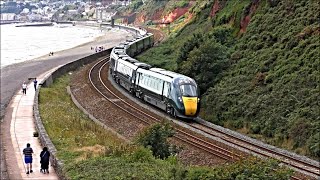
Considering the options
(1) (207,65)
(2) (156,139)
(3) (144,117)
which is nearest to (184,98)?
(3) (144,117)

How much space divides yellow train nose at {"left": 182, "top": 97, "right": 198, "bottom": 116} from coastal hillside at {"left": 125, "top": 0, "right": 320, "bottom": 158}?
10.5 feet

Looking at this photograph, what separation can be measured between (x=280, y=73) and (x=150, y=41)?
4872cm

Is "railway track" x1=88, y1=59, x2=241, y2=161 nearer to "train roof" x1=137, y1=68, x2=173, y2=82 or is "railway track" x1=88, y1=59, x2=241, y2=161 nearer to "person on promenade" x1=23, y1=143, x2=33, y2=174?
"train roof" x1=137, y1=68, x2=173, y2=82

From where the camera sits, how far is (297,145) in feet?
89.7

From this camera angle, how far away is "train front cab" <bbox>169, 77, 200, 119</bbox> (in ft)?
102

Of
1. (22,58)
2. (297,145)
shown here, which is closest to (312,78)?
(297,145)

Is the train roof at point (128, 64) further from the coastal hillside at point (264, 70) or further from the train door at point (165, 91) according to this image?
the train door at point (165, 91)

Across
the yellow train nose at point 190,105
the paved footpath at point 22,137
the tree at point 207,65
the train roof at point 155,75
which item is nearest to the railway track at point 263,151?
the yellow train nose at point 190,105

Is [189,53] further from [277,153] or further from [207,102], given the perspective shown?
[277,153]

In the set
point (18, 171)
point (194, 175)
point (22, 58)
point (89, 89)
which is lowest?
point (22, 58)

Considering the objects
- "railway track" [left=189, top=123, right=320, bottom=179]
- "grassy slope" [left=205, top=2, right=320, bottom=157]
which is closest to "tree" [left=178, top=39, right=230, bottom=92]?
"grassy slope" [left=205, top=2, right=320, bottom=157]

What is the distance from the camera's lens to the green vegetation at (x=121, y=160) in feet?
41.6

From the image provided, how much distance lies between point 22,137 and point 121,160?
31.2ft

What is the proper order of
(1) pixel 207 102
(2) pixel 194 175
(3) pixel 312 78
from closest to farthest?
1. (2) pixel 194 175
2. (3) pixel 312 78
3. (1) pixel 207 102
